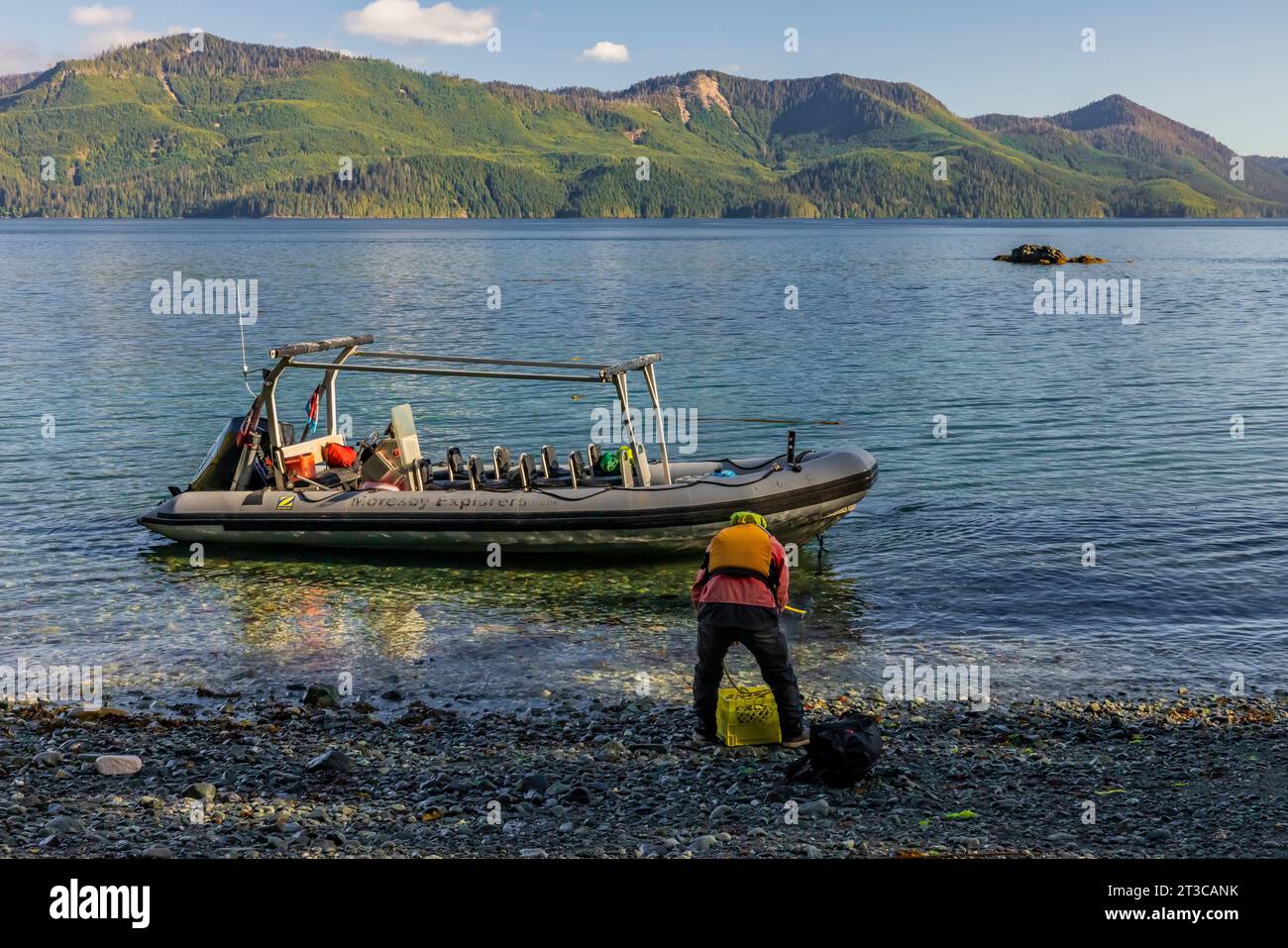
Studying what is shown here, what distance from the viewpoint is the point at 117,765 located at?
10039mm

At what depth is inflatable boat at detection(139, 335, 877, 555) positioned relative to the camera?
16969 mm

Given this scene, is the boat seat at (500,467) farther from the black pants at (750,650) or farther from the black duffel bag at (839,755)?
the black duffel bag at (839,755)

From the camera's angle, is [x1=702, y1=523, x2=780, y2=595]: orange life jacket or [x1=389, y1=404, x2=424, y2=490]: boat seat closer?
[x1=702, y1=523, x2=780, y2=595]: orange life jacket

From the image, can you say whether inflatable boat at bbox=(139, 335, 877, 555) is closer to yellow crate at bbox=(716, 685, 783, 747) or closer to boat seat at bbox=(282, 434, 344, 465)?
boat seat at bbox=(282, 434, 344, 465)

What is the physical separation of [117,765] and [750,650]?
5.48 meters

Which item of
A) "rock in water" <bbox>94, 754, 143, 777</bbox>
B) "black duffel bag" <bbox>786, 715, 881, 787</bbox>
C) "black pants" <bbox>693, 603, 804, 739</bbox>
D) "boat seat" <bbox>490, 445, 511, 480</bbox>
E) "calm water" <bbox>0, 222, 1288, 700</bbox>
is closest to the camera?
"black duffel bag" <bbox>786, 715, 881, 787</bbox>

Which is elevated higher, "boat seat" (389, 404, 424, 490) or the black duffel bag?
"boat seat" (389, 404, 424, 490)

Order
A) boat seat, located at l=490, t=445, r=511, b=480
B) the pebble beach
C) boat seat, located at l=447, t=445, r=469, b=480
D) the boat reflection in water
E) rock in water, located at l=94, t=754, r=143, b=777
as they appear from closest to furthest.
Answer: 1. the pebble beach
2. rock in water, located at l=94, t=754, r=143, b=777
3. the boat reflection in water
4. boat seat, located at l=490, t=445, r=511, b=480
5. boat seat, located at l=447, t=445, r=469, b=480

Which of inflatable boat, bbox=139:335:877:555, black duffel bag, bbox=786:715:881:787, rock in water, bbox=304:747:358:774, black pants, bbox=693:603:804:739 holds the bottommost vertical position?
rock in water, bbox=304:747:358:774

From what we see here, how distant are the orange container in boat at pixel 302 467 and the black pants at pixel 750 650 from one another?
9.87 meters

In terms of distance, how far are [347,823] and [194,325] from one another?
48741mm

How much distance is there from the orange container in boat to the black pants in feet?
32.4

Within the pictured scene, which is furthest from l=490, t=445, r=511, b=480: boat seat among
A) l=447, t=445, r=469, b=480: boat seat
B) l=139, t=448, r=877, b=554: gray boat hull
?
l=139, t=448, r=877, b=554: gray boat hull

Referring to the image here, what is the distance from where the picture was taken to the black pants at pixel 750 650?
10.2 meters
